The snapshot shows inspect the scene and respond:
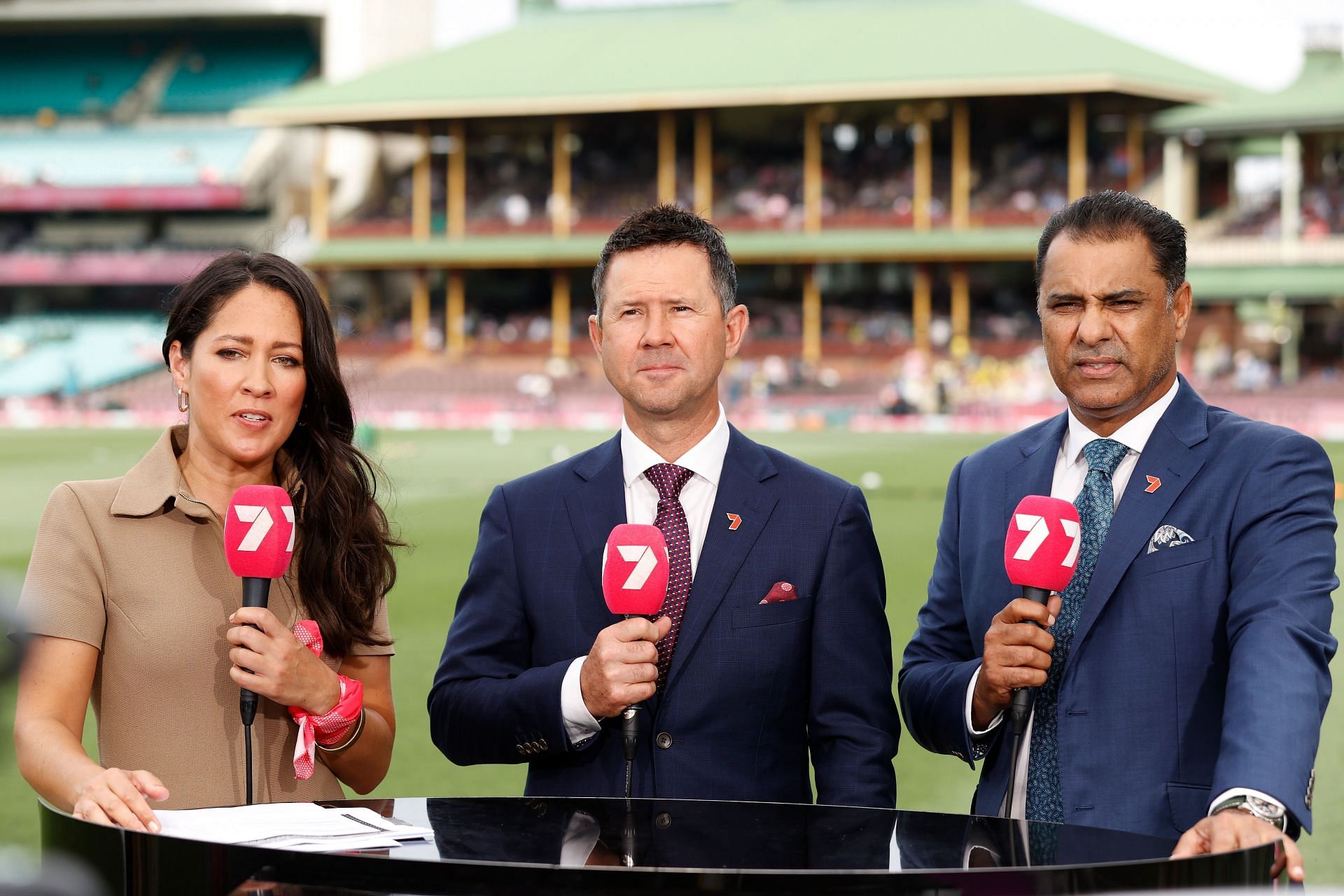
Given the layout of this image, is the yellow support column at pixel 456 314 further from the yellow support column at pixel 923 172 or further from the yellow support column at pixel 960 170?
the yellow support column at pixel 960 170

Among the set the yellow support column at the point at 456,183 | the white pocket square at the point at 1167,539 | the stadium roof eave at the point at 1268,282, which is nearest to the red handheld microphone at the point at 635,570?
the white pocket square at the point at 1167,539

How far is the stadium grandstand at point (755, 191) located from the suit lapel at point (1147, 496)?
32603mm

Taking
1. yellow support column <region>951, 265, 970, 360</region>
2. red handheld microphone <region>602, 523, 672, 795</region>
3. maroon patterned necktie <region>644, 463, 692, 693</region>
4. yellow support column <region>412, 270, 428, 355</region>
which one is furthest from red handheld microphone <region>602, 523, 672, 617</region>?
yellow support column <region>412, 270, 428, 355</region>

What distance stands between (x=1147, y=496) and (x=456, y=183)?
162ft

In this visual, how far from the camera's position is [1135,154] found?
4528cm

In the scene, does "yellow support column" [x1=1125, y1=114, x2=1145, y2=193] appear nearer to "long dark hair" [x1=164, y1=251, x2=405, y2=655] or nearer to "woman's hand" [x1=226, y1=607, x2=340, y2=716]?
"long dark hair" [x1=164, y1=251, x2=405, y2=655]

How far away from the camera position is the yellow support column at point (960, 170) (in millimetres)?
45375

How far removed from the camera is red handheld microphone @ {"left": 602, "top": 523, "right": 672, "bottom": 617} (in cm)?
318

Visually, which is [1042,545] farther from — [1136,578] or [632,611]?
[632,611]

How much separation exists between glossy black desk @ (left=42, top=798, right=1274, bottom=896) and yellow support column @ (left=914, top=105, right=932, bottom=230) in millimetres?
43460

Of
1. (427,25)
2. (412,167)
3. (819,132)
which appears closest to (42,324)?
A: (412,167)

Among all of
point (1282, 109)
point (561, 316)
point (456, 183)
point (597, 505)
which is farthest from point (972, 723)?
point (456, 183)

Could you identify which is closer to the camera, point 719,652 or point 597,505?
point 719,652

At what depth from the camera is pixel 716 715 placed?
3688 millimetres
